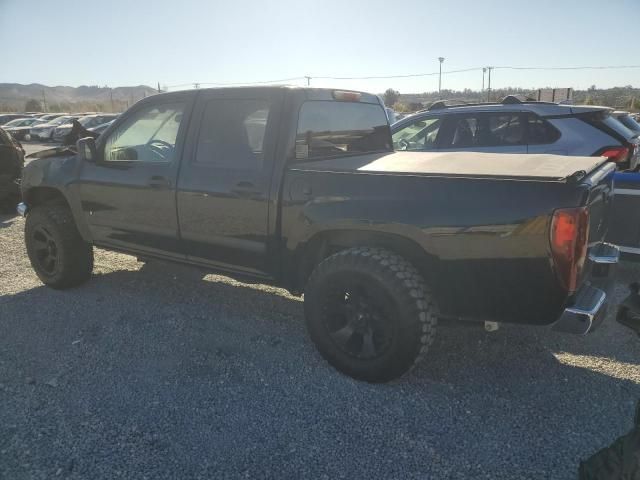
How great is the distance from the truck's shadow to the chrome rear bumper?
55 centimetres

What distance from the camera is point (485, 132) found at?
629 centimetres

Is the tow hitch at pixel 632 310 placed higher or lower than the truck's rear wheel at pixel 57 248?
higher

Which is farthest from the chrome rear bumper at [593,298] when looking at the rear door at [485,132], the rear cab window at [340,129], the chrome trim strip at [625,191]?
the rear door at [485,132]

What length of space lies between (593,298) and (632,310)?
54 cm

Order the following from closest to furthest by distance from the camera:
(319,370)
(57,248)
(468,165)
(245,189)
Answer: (468,165) < (319,370) < (245,189) < (57,248)

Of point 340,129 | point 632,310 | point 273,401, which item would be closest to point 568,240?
point 632,310

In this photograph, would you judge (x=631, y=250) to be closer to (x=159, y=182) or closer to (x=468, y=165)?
(x=468, y=165)

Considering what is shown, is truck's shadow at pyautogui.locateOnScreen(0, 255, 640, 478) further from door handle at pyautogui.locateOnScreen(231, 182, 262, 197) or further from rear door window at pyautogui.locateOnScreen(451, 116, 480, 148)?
rear door window at pyautogui.locateOnScreen(451, 116, 480, 148)

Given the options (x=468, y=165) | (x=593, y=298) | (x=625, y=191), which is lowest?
(x=593, y=298)

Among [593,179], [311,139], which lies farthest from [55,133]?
[593,179]

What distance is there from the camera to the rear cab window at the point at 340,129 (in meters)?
3.51

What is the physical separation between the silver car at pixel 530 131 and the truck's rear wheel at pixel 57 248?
14.2 ft

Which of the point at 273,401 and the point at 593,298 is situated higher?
the point at 593,298

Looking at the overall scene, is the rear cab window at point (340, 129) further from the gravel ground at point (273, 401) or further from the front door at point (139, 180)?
the gravel ground at point (273, 401)
